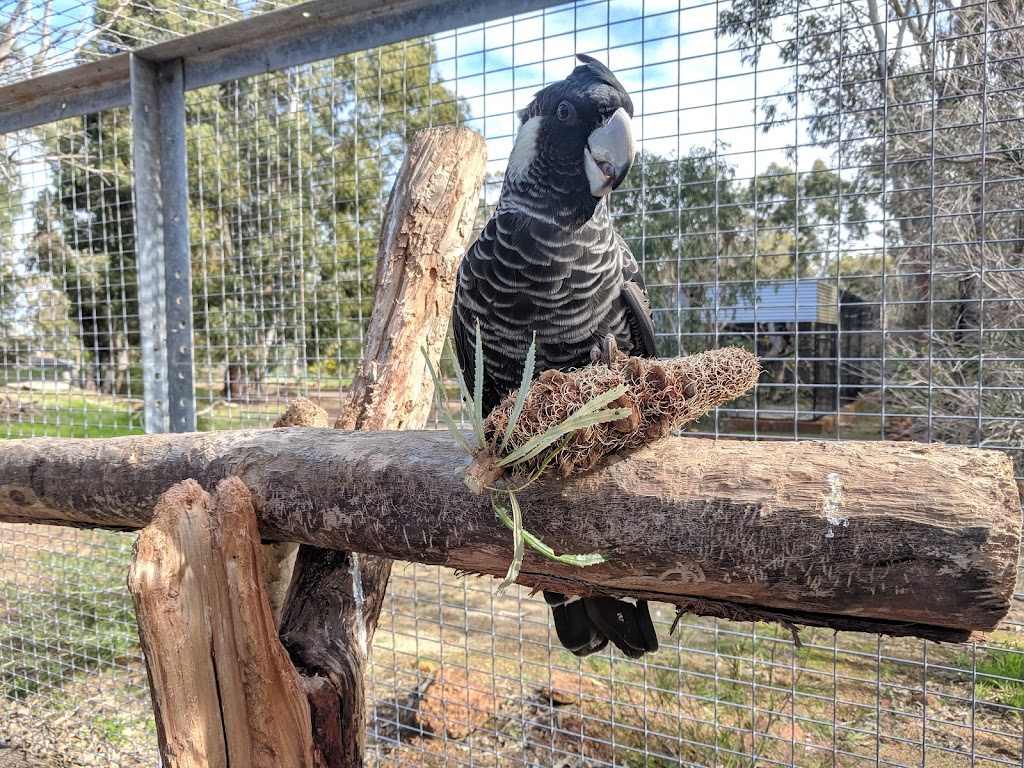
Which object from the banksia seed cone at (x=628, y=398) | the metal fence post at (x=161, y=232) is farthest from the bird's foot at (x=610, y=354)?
the metal fence post at (x=161, y=232)

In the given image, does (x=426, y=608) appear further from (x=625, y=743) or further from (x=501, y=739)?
(x=625, y=743)

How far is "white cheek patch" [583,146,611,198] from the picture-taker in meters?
1.55

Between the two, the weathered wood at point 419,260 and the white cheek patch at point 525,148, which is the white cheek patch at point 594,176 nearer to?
the white cheek patch at point 525,148

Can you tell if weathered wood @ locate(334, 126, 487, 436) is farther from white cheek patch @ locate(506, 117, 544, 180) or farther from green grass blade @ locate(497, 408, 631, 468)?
green grass blade @ locate(497, 408, 631, 468)

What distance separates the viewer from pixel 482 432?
0.81m

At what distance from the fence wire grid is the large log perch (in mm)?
986

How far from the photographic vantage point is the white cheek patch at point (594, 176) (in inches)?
60.9

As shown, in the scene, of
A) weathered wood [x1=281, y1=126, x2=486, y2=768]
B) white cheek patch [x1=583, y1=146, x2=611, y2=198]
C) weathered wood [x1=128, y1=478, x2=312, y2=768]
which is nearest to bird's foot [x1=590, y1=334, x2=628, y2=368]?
white cheek patch [x1=583, y1=146, x2=611, y2=198]

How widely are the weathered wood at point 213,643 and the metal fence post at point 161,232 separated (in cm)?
171

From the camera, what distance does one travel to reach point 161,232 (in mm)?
2623

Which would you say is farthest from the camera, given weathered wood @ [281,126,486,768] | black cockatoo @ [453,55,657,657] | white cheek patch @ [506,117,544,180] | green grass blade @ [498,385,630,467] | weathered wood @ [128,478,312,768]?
weathered wood @ [281,126,486,768]

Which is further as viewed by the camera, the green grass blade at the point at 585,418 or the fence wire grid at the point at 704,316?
the fence wire grid at the point at 704,316

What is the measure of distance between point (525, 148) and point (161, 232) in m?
1.80

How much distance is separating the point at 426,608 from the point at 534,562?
324 cm
